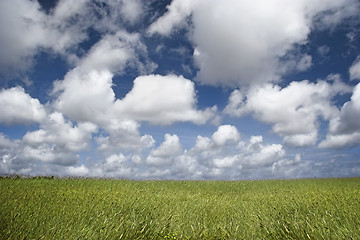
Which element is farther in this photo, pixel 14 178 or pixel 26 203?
pixel 14 178

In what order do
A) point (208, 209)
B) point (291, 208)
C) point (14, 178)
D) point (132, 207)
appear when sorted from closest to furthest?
point (132, 207) < point (291, 208) < point (208, 209) < point (14, 178)

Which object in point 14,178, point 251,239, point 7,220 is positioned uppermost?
point 14,178

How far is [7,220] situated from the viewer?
7.48 meters

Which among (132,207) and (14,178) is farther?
(14,178)

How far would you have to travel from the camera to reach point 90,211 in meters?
9.73

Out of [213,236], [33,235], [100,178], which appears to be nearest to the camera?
[33,235]

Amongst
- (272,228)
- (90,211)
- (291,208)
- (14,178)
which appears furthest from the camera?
(14,178)

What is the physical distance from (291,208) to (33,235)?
1056 centimetres

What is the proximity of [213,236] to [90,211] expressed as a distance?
4727 millimetres

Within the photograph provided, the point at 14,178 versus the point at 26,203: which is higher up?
the point at 14,178

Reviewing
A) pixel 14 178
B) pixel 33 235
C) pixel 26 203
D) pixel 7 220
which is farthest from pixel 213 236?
pixel 14 178

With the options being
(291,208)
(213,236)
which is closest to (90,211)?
(213,236)

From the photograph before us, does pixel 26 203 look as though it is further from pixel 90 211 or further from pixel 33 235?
pixel 33 235

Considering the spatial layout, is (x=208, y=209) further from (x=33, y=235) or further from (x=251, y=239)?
(x=33, y=235)
